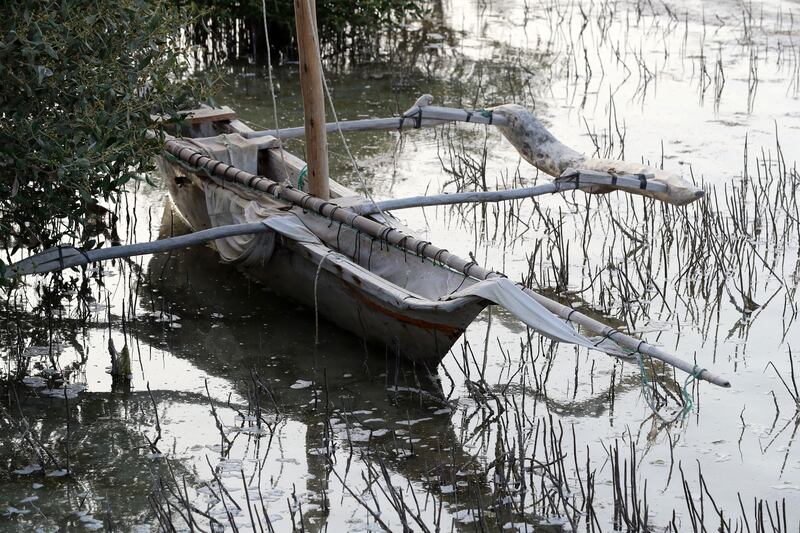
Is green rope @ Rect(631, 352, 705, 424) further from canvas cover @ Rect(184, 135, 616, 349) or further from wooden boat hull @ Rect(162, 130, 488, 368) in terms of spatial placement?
wooden boat hull @ Rect(162, 130, 488, 368)

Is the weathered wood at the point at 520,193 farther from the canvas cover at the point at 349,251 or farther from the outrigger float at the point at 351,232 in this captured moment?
the canvas cover at the point at 349,251

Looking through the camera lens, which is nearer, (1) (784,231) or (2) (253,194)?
(2) (253,194)

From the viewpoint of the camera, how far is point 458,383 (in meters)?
4.83

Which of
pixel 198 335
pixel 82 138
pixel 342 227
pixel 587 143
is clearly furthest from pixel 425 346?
pixel 587 143

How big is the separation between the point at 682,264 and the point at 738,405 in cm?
158

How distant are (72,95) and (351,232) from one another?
151 cm

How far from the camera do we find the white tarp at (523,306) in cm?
406

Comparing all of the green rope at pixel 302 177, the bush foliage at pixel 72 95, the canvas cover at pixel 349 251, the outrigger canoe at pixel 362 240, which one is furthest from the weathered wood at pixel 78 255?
the green rope at pixel 302 177

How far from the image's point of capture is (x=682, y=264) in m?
6.07

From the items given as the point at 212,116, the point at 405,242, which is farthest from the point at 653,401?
the point at 212,116

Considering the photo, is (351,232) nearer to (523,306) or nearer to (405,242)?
(405,242)

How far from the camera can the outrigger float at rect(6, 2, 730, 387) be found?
4.41m

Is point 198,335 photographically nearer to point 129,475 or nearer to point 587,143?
point 129,475

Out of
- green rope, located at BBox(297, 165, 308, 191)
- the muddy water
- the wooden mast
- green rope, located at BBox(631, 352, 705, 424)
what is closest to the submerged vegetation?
the muddy water
